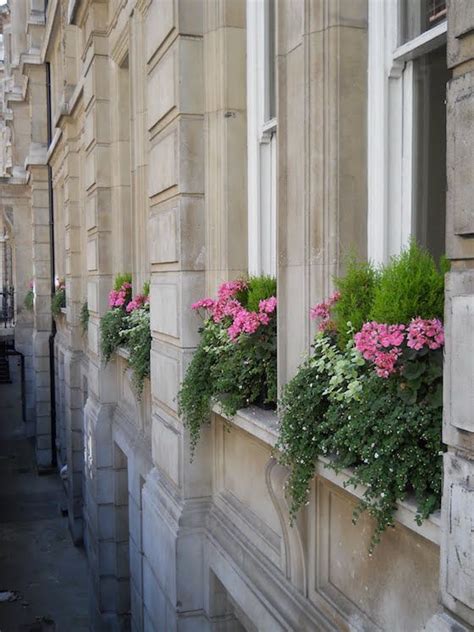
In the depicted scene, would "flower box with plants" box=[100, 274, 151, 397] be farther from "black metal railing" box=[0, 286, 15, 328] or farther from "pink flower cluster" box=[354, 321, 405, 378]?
"black metal railing" box=[0, 286, 15, 328]

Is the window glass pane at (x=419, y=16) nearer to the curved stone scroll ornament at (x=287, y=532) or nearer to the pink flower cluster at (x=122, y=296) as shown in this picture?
the curved stone scroll ornament at (x=287, y=532)

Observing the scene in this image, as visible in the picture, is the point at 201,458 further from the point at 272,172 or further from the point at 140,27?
the point at 140,27

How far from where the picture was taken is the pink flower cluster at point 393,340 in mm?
2656

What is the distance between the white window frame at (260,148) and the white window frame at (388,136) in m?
1.41

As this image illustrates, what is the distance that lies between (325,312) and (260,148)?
1961mm

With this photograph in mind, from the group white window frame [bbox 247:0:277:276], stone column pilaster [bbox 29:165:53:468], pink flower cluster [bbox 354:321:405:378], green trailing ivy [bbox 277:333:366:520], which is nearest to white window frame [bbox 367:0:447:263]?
green trailing ivy [bbox 277:333:366:520]

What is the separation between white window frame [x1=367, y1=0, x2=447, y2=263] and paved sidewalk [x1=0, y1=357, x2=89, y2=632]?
9.25 m

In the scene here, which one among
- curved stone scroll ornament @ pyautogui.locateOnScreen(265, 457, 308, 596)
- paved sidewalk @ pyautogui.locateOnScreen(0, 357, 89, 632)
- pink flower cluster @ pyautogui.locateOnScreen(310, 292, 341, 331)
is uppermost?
pink flower cluster @ pyautogui.locateOnScreen(310, 292, 341, 331)

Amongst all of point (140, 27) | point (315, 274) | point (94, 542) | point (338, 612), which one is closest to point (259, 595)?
point (338, 612)

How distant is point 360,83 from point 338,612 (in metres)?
2.75

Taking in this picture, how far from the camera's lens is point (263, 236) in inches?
201

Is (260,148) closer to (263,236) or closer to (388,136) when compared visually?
(263,236)

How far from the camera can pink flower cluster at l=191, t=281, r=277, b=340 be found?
4.31 m

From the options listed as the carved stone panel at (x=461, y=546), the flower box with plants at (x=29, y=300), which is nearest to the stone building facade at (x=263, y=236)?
the carved stone panel at (x=461, y=546)
